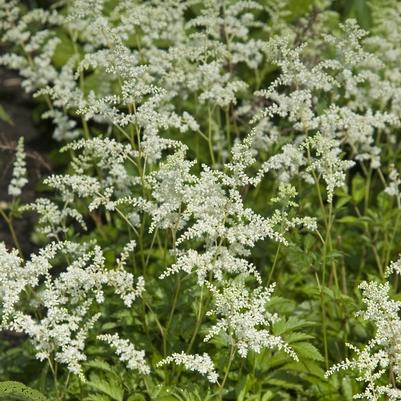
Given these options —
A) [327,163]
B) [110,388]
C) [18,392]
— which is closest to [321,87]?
[327,163]

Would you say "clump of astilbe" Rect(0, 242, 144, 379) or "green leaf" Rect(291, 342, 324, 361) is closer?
"clump of astilbe" Rect(0, 242, 144, 379)

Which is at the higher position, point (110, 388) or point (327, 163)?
point (327, 163)

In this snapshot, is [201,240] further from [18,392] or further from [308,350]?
[18,392]

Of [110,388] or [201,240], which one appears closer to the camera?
[110,388]

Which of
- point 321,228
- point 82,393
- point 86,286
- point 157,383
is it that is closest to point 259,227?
point 86,286

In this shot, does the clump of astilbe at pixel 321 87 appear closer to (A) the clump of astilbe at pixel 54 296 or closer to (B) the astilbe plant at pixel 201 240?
(B) the astilbe plant at pixel 201 240

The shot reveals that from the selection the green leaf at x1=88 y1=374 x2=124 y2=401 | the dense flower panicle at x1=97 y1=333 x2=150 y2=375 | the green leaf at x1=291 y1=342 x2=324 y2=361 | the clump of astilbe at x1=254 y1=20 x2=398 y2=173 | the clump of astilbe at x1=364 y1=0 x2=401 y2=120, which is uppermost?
the clump of astilbe at x1=364 y1=0 x2=401 y2=120

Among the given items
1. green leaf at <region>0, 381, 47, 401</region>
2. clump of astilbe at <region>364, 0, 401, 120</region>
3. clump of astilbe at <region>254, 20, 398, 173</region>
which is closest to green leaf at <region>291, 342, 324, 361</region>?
clump of astilbe at <region>254, 20, 398, 173</region>

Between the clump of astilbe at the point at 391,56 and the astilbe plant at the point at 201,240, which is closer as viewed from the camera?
the astilbe plant at the point at 201,240

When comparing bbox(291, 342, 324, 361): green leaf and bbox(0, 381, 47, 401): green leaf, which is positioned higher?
bbox(291, 342, 324, 361): green leaf

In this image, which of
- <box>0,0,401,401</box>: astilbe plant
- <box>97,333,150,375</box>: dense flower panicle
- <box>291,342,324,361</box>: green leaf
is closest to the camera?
<box>97,333,150,375</box>: dense flower panicle

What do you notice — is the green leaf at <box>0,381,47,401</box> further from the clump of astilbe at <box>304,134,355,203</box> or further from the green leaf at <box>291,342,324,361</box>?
the clump of astilbe at <box>304,134,355,203</box>

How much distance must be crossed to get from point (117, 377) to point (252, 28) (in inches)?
243

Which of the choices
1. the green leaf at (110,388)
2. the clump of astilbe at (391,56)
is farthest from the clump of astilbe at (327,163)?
the green leaf at (110,388)
